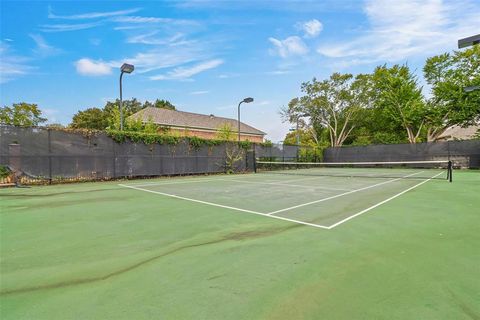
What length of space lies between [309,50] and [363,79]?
2033 cm

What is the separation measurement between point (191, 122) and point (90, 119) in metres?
14.6

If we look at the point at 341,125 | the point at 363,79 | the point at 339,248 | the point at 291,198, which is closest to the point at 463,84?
the point at 363,79

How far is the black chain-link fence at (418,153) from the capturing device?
21.2m

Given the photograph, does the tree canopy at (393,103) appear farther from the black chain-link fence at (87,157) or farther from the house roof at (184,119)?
the black chain-link fence at (87,157)

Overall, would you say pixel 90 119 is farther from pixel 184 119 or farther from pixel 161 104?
pixel 161 104

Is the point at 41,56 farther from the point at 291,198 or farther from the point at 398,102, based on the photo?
the point at 398,102

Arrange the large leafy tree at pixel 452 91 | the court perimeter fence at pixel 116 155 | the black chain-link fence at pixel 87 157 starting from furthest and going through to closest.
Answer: the large leafy tree at pixel 452 91
the court perimeter fence at pixel 116 155
the black chain-link fence at pixel 87 157

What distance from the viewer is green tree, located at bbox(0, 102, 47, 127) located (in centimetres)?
3216

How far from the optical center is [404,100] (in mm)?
29000

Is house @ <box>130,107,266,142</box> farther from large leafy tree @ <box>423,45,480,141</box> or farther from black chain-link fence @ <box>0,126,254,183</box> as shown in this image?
large leafy tree @ <box>423,45,480,141</box>

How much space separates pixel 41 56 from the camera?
14648 millimetres

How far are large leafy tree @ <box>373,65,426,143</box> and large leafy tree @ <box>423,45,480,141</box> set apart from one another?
1026mm

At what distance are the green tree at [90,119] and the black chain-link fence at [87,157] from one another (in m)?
27.2

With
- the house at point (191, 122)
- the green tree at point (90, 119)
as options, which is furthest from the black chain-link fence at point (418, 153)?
the green tree at point (90, 119)
